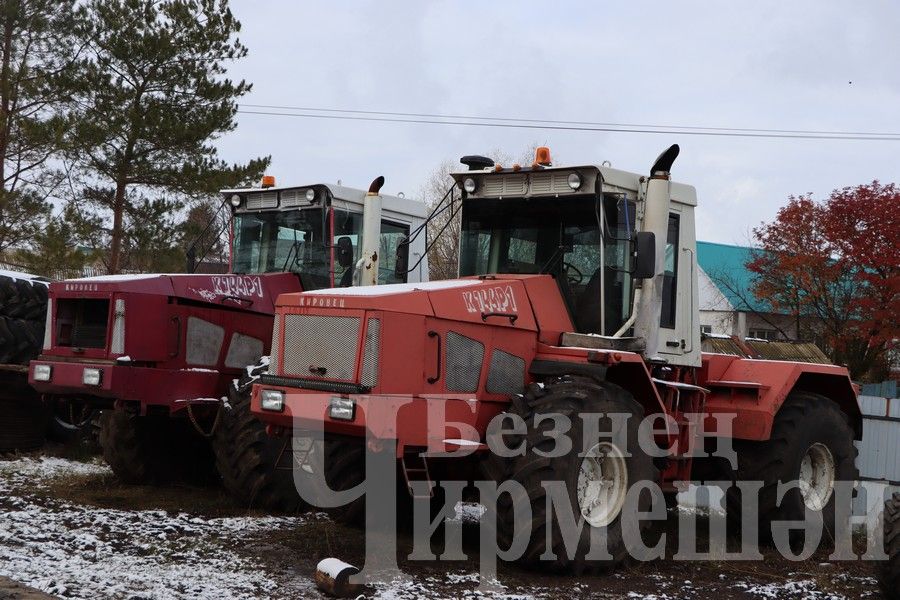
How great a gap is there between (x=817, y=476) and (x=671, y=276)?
2.55 metres

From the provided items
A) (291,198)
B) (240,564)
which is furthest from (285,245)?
(240,564)

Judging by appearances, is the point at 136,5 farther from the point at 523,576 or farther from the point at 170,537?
the point at 523,576

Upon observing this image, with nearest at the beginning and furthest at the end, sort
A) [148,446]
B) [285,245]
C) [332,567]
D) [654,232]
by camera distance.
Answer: [332,567]
[654,232]
[148,446]
[285,245]

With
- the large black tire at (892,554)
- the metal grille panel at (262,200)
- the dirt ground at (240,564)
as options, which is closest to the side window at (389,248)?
the metal grille panel at (262,200)

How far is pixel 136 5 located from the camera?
22.3m

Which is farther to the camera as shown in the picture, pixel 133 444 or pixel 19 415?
pixel 19 415

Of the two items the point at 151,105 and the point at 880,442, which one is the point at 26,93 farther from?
the point at 880,442

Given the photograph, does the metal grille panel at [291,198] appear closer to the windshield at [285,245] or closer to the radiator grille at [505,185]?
the windshield at [285,245]

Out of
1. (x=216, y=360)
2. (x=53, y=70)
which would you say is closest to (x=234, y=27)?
(x=53, y=70)

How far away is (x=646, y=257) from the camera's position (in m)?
8.11

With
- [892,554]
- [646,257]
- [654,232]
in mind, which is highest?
[654,232]

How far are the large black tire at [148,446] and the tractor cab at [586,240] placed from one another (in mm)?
3768

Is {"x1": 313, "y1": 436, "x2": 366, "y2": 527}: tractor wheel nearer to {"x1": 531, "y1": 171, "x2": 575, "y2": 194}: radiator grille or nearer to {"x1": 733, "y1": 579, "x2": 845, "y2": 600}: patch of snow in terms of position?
{"x1": 531, "y1": 171, "x2": 575, "y2": 194}: radiator grille

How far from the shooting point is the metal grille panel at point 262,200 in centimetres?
1126
